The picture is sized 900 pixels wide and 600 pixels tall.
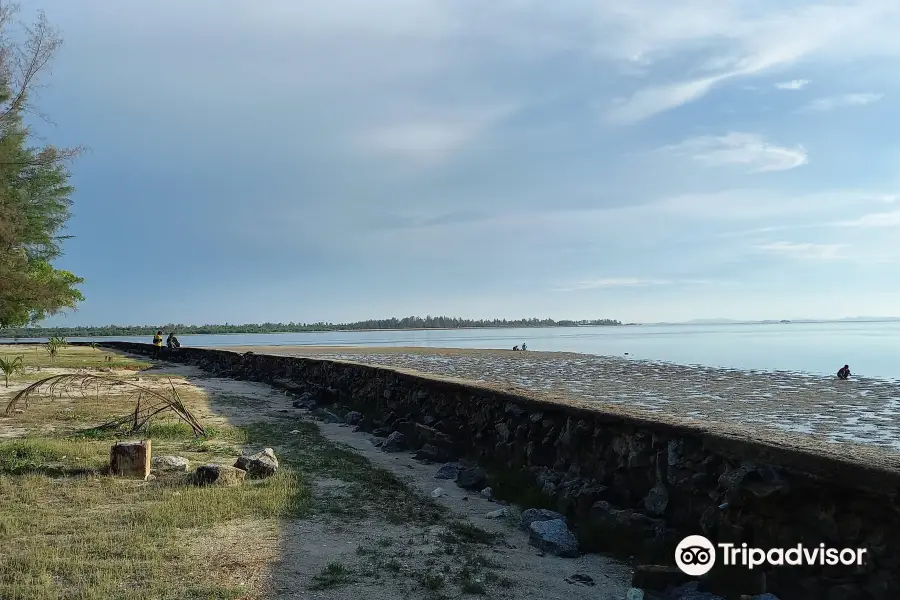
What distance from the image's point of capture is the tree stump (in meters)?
7.09

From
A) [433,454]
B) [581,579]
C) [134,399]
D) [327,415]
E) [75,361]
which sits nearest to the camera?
[581,579]

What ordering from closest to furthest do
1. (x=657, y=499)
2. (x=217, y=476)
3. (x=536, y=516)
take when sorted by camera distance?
(x=657, y=499), (x=536, y=516), (x=217, y=476)

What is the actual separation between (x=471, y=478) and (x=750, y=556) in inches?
143

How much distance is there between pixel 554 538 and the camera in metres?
5.27

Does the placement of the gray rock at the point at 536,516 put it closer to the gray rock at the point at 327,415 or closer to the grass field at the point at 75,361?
the gray rock at the point at 327,415

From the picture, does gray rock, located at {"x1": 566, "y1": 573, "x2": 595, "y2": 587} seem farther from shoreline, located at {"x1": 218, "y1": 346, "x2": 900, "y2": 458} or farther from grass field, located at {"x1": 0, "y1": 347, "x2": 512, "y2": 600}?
shoreline, located at {"x1": 218, "y1": 346, "x2": 900, "y2": 458}

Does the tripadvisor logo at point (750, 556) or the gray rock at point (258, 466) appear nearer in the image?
the tripadvisor logo at point (750, 556)

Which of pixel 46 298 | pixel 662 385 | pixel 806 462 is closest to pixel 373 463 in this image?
pixel 806 462

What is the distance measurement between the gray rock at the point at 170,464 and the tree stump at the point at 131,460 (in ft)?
1.30

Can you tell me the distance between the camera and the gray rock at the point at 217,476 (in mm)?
6746

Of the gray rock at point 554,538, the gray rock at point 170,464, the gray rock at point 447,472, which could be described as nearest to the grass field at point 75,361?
the gray rock at point 170,464

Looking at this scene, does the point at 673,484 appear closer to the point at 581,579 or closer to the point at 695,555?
the point at 695,555

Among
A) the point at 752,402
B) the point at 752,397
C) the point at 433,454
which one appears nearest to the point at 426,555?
the point at 433,454

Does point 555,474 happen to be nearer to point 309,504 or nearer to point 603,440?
point 603,440
